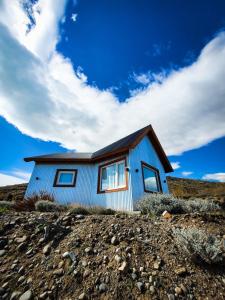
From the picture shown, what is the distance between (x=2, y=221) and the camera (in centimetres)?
421

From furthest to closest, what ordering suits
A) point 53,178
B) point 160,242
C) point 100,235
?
point 53,178, point 100,235, point 160,242

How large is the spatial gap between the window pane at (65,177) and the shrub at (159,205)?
4.76 meters

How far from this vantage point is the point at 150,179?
354 inches

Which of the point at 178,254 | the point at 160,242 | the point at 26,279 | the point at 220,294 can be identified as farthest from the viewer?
the point at 160,242

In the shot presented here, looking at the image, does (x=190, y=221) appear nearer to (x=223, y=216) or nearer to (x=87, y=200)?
(x=223, y=216)

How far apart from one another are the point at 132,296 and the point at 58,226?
2.32m

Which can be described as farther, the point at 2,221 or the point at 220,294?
the point at 2,221

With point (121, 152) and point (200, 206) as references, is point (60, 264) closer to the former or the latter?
point (200, 206)

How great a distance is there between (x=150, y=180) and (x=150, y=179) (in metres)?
0.06

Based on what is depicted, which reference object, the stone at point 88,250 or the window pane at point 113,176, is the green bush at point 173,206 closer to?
the window pane at point 113,176

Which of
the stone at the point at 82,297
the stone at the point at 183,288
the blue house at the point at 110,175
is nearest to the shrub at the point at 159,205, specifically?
the blue house at the point at 110,175

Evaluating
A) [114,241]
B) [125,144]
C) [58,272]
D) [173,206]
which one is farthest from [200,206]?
[58,272]

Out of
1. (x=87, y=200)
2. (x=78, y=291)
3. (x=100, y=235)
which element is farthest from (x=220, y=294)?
(x=87, y=200)

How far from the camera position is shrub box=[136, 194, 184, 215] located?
211 inches
